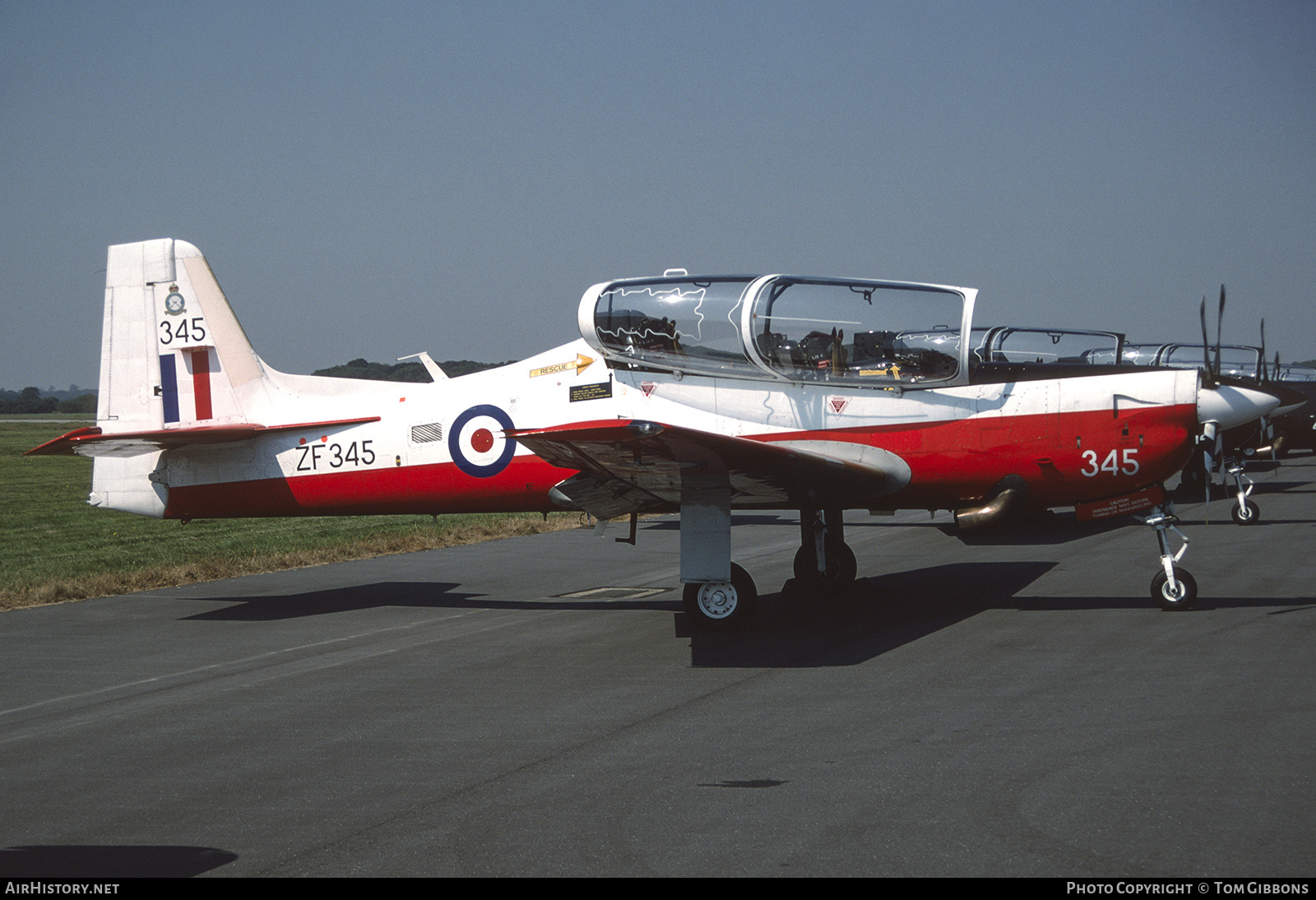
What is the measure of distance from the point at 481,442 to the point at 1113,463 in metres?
6.11

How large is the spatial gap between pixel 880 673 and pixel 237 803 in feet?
14.1

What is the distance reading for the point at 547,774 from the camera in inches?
212

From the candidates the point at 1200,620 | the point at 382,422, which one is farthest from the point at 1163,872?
the point at 382,422

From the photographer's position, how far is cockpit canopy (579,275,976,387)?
9.82 metres

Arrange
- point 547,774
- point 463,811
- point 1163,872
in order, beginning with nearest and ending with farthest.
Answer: point 1163,872
point 463,811
point 547,774

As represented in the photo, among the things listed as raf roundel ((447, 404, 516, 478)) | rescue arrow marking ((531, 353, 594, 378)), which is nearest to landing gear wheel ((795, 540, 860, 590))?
rescue arrow marking ((531, 353, 594, 378))

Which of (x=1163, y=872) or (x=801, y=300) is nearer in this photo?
(x=1163, y=872)

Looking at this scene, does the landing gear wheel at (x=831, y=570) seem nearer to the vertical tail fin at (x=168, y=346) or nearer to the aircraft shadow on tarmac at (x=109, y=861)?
the vertical tail fin at (x=168, y=346)

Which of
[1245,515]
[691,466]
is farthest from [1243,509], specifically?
[691,466]

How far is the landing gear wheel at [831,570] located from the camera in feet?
37.5

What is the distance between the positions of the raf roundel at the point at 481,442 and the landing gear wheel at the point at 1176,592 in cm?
629

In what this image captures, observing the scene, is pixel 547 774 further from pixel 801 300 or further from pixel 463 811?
pixel 801 300

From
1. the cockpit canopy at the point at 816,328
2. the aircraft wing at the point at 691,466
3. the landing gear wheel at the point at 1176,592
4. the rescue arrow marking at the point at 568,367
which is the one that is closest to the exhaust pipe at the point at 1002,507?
the aircraft wing at the point at 691,466

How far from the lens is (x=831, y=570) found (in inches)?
453
